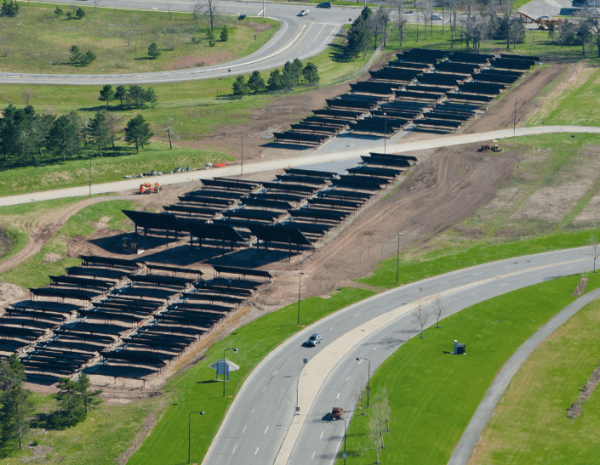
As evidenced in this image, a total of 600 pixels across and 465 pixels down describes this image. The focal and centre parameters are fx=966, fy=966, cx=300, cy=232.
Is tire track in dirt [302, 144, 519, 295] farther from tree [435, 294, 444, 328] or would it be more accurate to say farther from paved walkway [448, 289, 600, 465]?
paved walkway [448, 289, 600, 465]

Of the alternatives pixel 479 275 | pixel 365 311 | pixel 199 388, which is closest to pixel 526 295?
pixel 479 275

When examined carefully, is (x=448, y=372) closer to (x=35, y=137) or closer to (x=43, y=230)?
(x=43, y=230)

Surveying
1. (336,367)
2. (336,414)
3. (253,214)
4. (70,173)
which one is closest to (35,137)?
(70,173)

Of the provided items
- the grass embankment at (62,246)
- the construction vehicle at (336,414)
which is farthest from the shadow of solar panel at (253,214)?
the construction vehicle at (336,414)

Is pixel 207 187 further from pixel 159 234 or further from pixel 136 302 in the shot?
pixel 136 302

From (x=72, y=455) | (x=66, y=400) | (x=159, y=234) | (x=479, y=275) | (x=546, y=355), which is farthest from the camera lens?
(x=159, y=234)

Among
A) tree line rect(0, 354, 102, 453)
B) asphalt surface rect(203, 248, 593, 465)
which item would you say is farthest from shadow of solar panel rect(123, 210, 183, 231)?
tree line rect(0, 354, 102, 453)
